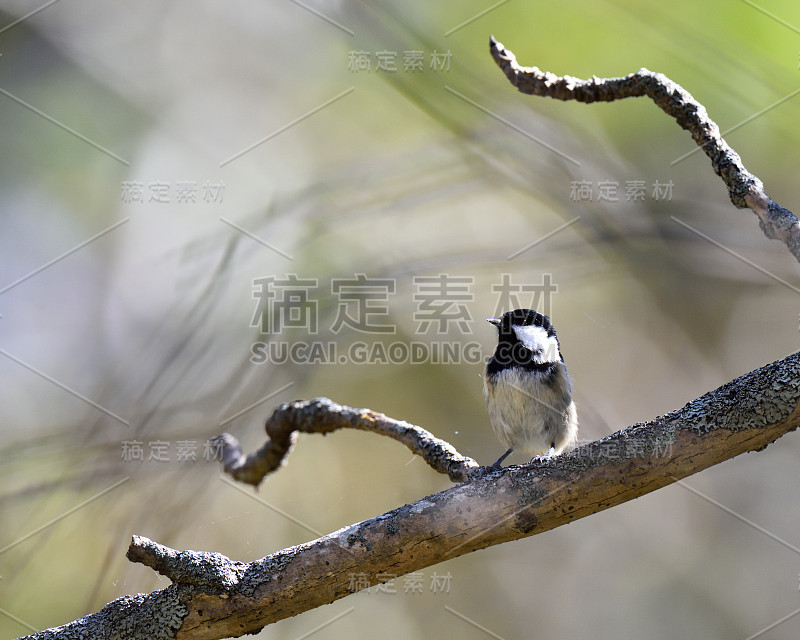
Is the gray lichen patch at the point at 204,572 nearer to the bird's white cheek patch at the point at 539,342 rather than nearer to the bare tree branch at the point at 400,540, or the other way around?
the bare tree branch at the point at 400,540

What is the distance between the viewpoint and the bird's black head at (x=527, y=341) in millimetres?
2865

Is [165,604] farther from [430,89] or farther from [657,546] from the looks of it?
[657,546]

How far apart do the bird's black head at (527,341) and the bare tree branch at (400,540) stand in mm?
1078

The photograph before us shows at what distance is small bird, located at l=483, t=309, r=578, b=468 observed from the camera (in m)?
2.82

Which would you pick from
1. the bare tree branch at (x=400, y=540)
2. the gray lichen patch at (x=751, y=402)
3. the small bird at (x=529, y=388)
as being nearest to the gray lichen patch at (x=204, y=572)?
the bare tree branch at (x=400, y=540)

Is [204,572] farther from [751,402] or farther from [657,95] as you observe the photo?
[657,95]

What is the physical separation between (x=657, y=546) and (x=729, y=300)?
5.19 ft

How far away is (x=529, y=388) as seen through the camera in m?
2.81

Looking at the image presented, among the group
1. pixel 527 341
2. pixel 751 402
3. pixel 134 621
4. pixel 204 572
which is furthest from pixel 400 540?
pixel 527 341

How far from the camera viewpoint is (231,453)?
5.90 ft

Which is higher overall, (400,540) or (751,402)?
(751,402)

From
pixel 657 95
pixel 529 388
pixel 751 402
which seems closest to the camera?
pixel 751 402

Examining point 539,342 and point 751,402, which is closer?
point 751,402

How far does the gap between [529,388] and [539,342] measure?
21cm
